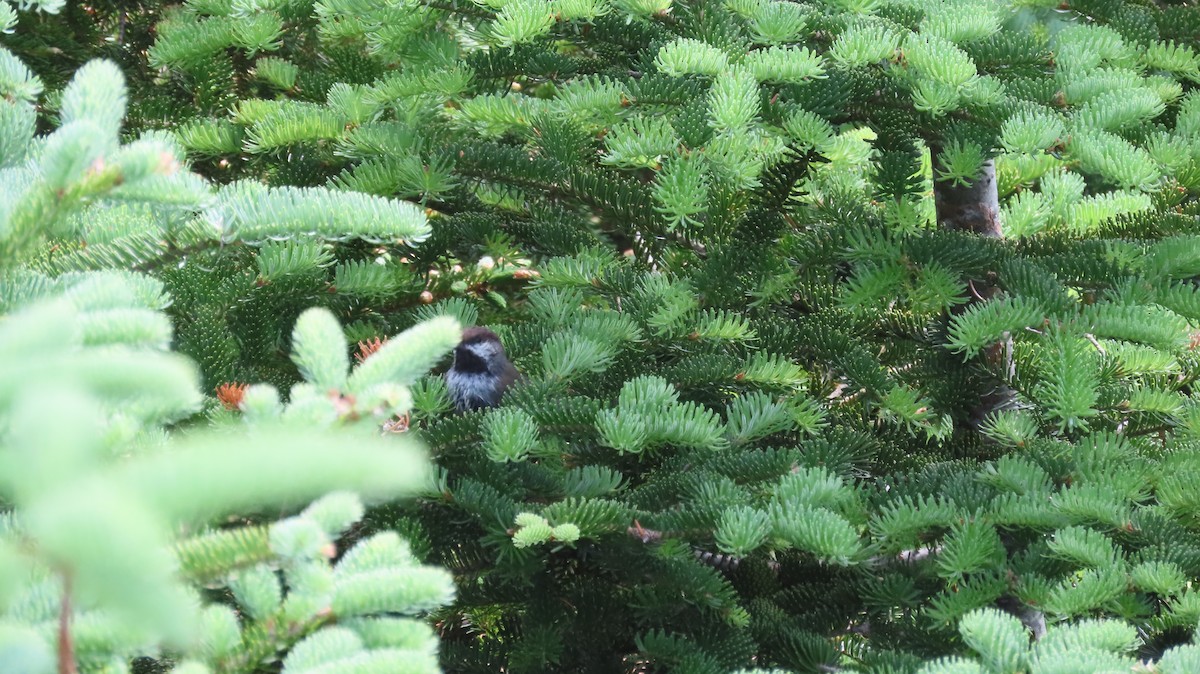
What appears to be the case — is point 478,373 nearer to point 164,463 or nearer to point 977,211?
point 977,211

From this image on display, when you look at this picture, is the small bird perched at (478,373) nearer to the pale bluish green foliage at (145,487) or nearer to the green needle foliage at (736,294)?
the green needle foliage at (736,294)

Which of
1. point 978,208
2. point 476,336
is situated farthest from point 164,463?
point 476,336

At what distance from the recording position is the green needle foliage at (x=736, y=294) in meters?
1.65

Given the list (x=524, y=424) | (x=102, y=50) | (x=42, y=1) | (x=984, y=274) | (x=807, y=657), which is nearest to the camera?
(x=42, y=1)

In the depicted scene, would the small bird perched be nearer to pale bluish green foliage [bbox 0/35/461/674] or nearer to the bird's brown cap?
the bird's brown cap

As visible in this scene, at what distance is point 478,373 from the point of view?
3895mm

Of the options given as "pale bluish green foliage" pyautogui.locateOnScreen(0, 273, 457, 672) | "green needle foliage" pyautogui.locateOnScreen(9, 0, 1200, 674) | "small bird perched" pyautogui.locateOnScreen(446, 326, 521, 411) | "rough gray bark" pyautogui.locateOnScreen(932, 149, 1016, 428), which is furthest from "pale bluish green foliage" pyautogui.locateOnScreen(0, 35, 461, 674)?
"small bird perched" pyautogui.locateOnScreen(446, 326, 521, 411)

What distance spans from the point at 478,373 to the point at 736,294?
71.9 inches

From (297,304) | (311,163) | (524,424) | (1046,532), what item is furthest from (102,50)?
(1046,532)

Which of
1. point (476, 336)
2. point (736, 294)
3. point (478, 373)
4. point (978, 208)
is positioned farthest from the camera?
point (478, 373)

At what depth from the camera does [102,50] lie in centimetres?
296

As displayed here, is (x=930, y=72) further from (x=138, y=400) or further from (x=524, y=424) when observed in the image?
(x=138, y=400)

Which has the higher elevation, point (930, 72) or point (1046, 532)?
point (930, 72)

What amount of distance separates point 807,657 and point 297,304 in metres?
1.32
